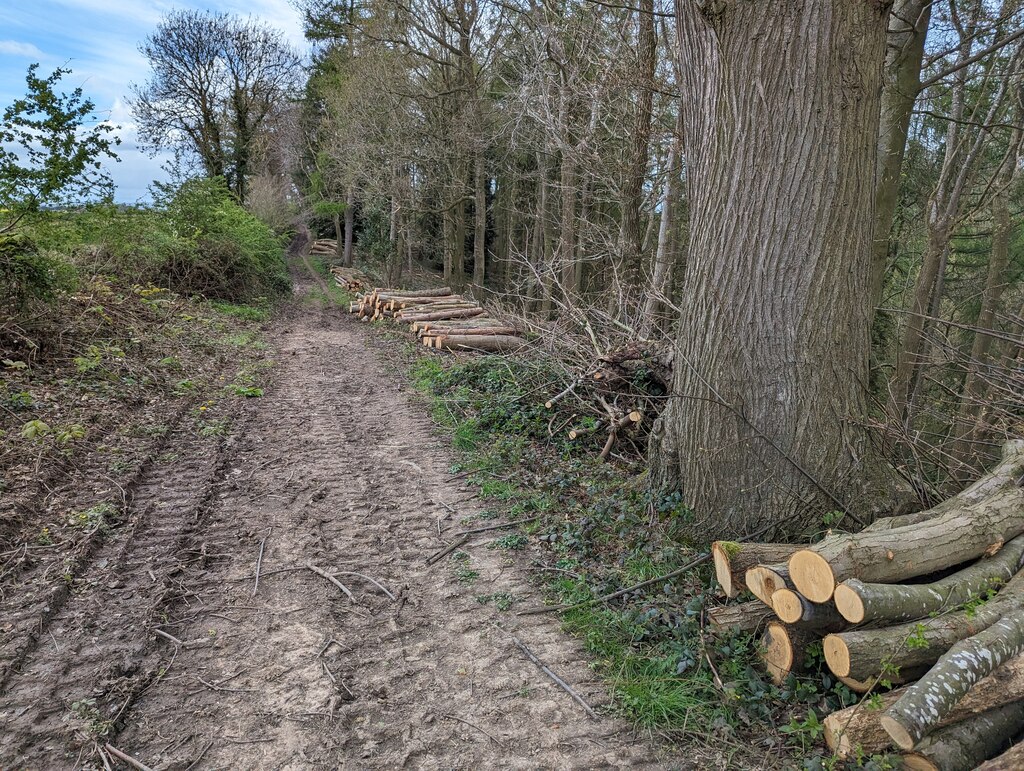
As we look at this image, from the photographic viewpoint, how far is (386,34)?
53.6 feet

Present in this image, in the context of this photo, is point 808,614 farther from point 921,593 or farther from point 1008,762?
point 1008,762

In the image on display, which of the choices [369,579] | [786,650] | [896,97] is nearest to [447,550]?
[369,579]

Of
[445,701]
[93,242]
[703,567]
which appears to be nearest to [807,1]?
[703,567]

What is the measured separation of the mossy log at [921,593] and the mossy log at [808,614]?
110mm

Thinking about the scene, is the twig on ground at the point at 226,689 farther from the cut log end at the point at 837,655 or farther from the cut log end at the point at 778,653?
the cut log end at the point at 837,655

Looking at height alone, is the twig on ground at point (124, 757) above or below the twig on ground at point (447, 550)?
below

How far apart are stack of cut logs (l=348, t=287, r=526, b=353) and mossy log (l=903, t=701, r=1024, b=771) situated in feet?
21.4

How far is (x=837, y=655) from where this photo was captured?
2670 millimetres

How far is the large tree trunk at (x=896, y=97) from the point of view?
6.73 m

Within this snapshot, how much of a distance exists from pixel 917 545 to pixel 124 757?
3.92 metres

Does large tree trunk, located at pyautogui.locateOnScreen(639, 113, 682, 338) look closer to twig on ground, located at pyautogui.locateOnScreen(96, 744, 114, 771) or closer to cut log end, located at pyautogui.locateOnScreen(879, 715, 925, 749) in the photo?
cut log end, located at pyautogui.locateOnScreen(879, 715, 925, 749)

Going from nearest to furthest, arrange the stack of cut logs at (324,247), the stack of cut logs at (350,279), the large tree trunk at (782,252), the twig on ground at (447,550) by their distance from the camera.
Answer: the large tree trunk at (782,252) → the twig on ground at (447,550) → the stack of cut logs at (350,279) → the stack of cut logs at (324,247)

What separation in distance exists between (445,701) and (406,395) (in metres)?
5.92

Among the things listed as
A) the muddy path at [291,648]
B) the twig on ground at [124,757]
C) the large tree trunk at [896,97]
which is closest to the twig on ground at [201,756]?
the muddy path at [291,648]
